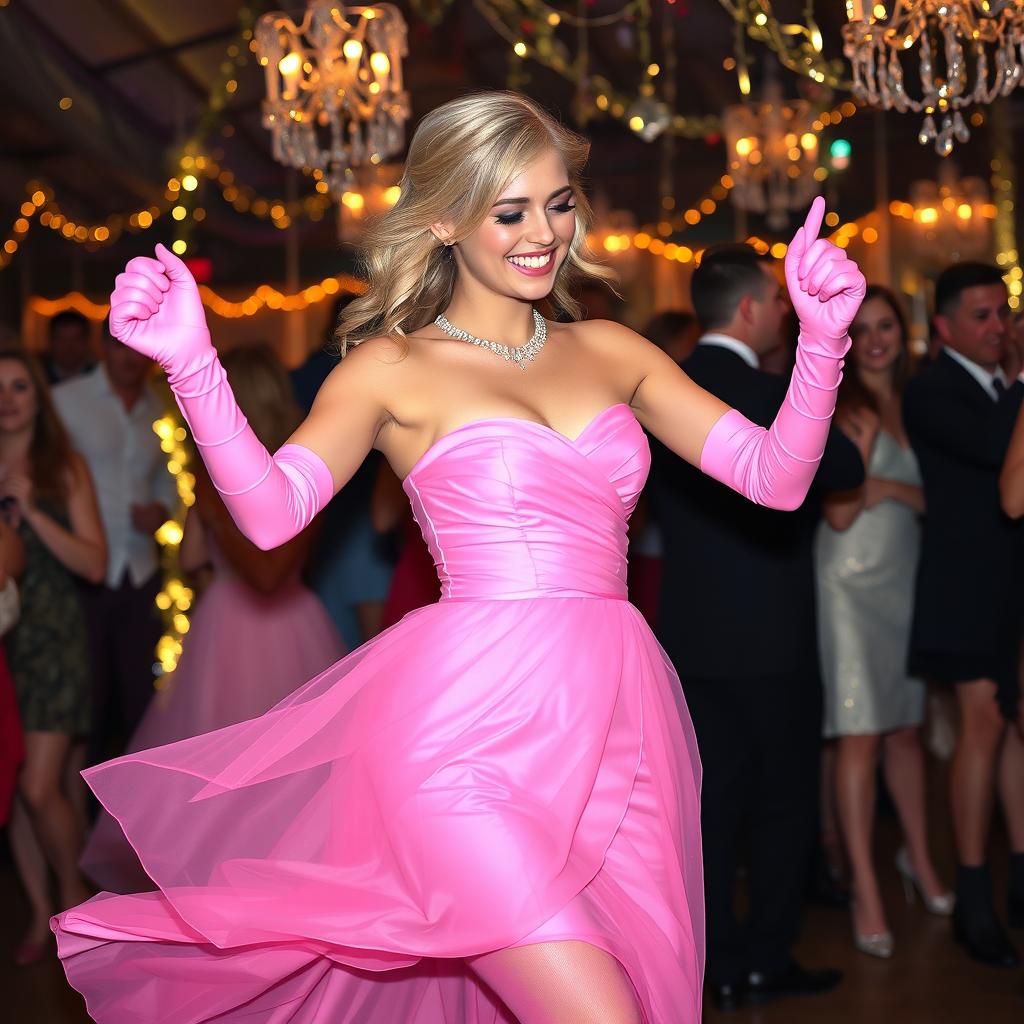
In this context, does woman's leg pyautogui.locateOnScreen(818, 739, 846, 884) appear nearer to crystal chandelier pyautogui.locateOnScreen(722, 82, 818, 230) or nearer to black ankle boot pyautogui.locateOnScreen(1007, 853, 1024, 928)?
black ankle boot pyautogui.locateOnScreen(1007, 853, 1024, 928)

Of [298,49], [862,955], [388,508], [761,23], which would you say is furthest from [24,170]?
[862,955]

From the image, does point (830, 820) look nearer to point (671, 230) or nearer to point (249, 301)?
point (671, 230)

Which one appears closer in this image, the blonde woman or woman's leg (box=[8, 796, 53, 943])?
the blonde woman

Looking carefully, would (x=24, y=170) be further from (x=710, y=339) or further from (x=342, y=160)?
(x=710, y=339)

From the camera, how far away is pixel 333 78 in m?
4.55

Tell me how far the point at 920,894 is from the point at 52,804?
7.61 ft

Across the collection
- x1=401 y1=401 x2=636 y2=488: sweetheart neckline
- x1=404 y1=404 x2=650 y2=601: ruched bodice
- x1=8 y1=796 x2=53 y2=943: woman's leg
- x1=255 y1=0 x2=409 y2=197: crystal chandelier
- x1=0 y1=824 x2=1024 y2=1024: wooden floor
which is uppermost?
x1=255 y1=0 x2=409 y2=197: crystal chandelier

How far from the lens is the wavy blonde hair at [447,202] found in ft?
6.95

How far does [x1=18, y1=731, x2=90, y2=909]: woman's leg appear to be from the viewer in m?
3.85

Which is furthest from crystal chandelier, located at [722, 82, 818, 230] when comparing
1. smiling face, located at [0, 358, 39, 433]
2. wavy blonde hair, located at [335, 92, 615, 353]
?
wavy blonde hair, located at [335, 92, 615, 353]

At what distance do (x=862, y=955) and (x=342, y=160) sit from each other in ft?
8.82

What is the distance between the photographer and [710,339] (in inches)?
132

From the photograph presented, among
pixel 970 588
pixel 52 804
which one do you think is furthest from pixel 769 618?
pixel 52 804

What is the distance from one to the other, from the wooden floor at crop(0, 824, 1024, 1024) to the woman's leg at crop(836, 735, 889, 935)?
95 millimetres
